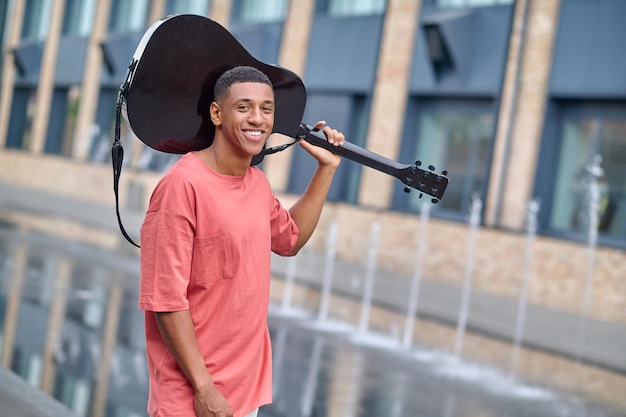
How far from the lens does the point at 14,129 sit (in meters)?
33.1

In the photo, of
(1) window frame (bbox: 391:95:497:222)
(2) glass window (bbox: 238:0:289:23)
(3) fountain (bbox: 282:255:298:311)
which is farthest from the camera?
(2) glass window (bbox: 238:0:289:23)

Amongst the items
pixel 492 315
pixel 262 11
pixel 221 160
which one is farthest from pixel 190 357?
pixel 262 11

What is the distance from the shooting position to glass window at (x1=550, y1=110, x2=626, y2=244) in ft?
46.6

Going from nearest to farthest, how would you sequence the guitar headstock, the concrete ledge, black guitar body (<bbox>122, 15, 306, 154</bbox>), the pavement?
black guitar body (<bbox>122, 15, 306, 154</bbox>) < the guitar headstock < the concrete ledge < the pavement

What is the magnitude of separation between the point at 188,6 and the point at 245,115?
23.2 metres

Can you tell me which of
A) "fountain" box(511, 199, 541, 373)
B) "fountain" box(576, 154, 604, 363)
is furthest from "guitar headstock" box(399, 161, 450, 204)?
"fountain" box(576, 154, 604, 363)

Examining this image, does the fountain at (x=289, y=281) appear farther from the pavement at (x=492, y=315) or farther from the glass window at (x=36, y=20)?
the glass window at (x=36, y=20)

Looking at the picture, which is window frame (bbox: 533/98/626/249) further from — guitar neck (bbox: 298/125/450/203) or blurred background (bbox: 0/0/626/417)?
guitar neck (bbox: 298/125/450/203)

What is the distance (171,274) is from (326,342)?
7233 mm

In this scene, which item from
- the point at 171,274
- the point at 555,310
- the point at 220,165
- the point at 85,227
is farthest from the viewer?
the point at 85,227

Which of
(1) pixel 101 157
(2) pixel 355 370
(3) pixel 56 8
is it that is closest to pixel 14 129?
(3) pixel 56 8

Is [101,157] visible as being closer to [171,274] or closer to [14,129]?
[14,129]

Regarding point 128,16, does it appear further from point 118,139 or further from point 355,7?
point 118,139

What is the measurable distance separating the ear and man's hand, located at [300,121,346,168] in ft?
1.36
